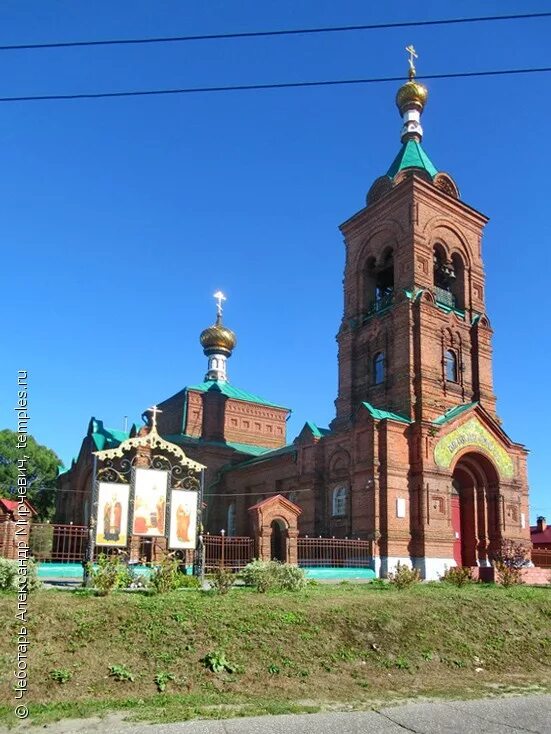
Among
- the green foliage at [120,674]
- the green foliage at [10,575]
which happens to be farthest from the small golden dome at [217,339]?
the green foliage at [120,674]

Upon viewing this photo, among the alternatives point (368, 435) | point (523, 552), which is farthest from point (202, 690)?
point (523, 552)

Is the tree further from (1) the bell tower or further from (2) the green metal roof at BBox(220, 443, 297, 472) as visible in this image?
(1) the bell tower

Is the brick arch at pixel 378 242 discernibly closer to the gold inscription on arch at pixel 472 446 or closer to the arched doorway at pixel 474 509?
the gold inscription on arch at pixel 472 446

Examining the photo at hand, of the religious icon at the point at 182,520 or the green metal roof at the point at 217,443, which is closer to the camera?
the religious icon at the point at 182,520

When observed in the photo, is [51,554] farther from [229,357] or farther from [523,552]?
[229,357]

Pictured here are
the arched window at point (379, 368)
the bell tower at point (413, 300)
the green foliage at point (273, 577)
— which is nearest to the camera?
the green foliage at point (273, 577)

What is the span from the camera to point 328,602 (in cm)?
1237

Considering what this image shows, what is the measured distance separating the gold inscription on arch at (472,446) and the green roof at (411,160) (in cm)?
1179

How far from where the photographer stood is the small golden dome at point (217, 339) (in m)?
41.2

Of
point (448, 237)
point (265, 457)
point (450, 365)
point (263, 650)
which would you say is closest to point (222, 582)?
point (263, 650)

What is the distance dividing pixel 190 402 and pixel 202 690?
28.9 m

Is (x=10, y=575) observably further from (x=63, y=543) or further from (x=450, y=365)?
(x=450, y=365)

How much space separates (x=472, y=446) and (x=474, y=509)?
8.68 feet

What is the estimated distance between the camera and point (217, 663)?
9227 mm
